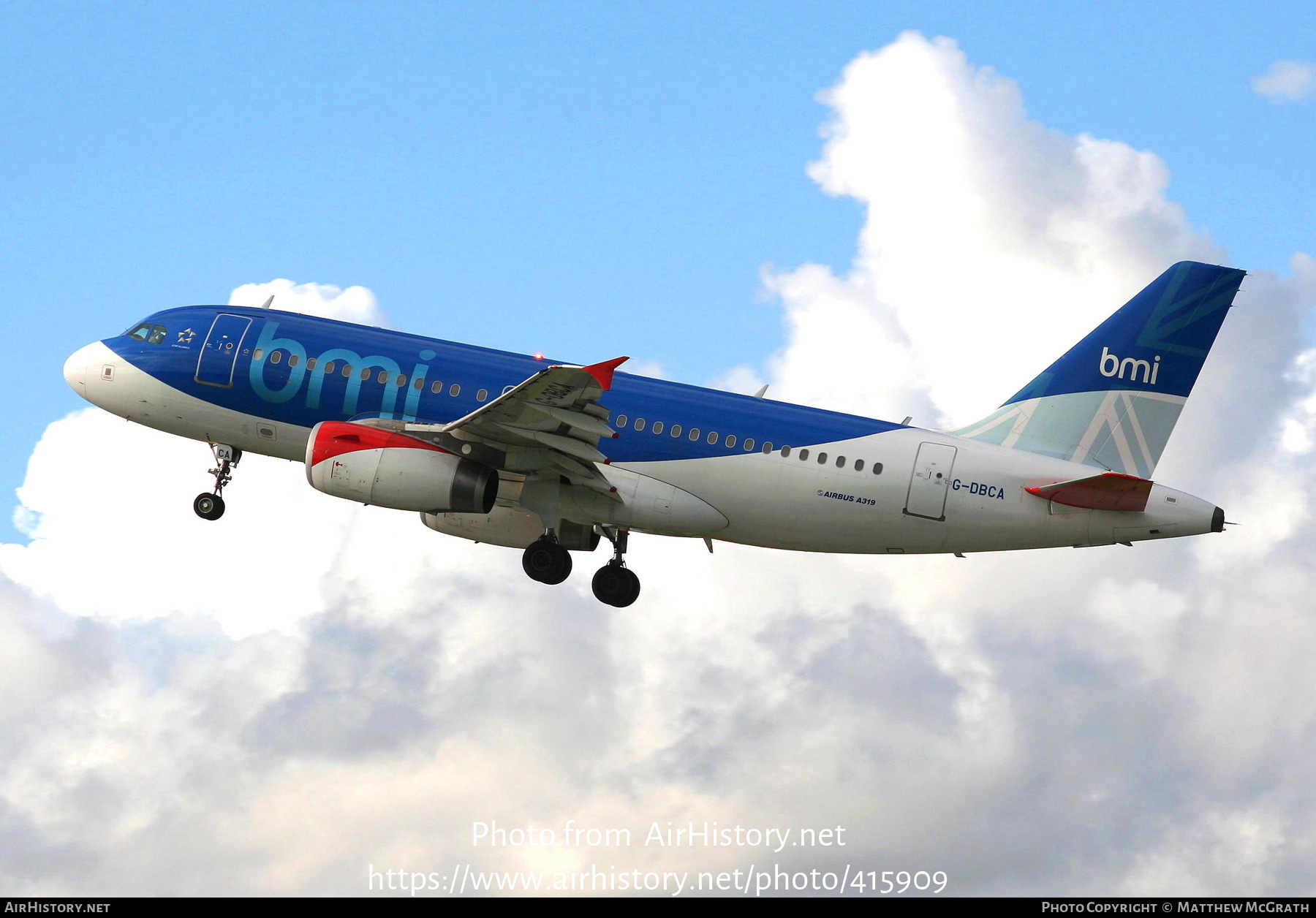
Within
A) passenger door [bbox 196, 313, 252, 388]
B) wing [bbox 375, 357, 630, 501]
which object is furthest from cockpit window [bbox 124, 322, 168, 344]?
wing [bbox 375, 357, 630, 501]

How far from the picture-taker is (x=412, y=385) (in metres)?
39.3

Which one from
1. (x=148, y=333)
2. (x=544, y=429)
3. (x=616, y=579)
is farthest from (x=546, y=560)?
(x=148, y=333)

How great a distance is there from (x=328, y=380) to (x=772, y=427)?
1211cm

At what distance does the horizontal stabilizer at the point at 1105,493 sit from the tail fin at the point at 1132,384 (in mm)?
2026

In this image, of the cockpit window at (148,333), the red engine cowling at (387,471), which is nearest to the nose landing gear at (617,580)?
the red engine cowling at (387,471)

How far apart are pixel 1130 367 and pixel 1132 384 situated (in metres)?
0.51

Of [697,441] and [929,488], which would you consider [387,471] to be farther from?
[929,488]

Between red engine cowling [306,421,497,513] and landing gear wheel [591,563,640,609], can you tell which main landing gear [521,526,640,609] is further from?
red engine cowling [306,421,497,513]

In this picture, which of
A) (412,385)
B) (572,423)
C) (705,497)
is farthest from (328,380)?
(705,497)

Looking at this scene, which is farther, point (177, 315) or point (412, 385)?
point (177, 315)

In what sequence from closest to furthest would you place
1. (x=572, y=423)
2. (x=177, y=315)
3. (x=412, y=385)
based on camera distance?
(x=572, y=423) → (x=412, y=385) → (x=177, y=315)

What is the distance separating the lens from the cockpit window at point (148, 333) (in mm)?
41812

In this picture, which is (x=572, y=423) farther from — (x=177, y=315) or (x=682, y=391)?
(x=177, y=315)

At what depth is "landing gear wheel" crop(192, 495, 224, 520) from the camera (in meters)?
42.5
